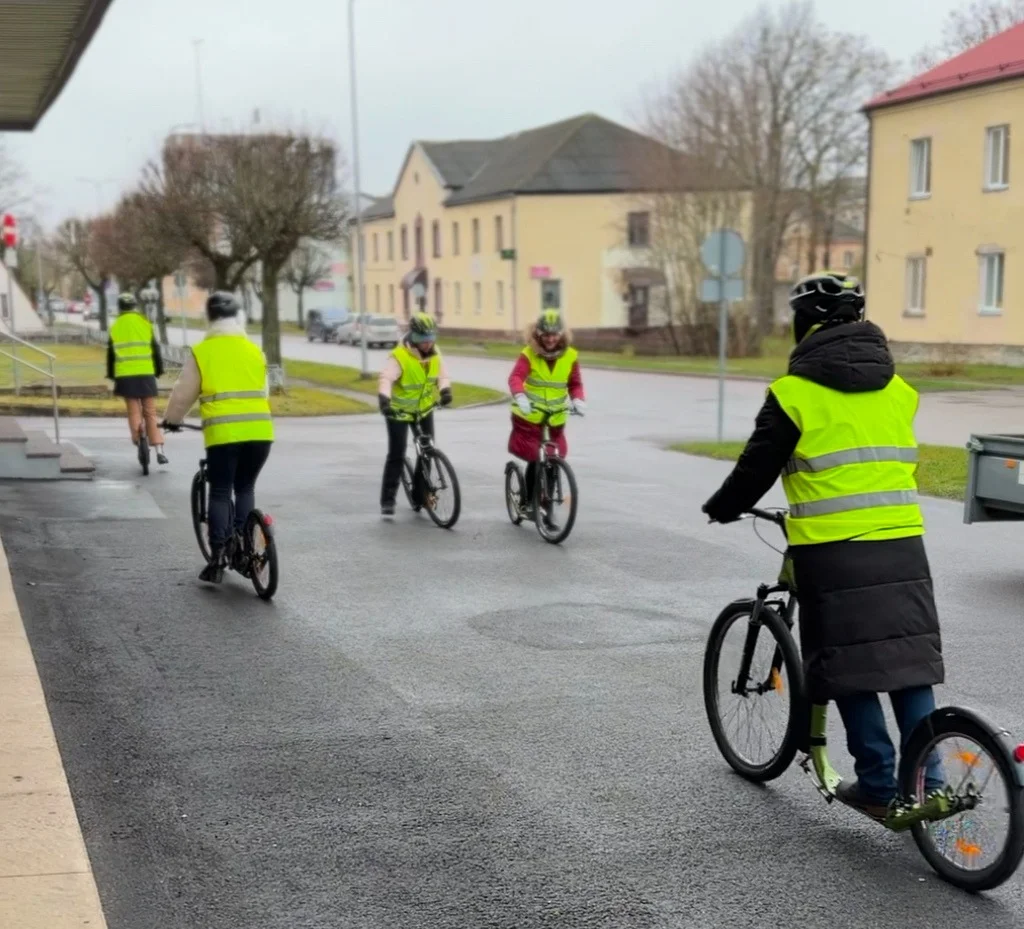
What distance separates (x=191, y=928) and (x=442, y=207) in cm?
7277

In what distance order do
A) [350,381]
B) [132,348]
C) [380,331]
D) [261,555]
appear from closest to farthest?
[261,555] → [132,348] → [350,381] → [380,331]

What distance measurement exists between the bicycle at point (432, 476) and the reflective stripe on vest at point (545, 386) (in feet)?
3.33

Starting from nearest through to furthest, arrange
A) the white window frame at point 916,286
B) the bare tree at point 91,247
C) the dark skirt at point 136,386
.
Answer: the dark skirt at point 136,386
the white window frame at point 916,286
the bare tree at point 91,247

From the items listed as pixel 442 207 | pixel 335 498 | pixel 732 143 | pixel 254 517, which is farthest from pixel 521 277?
pixel 254 517

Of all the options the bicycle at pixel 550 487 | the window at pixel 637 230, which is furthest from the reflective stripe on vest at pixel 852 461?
the window at pixel 637 230

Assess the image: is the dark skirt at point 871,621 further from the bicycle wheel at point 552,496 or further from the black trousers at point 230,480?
the bicycle wheel at point 552,496

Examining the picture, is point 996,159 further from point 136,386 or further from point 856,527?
point 856,527

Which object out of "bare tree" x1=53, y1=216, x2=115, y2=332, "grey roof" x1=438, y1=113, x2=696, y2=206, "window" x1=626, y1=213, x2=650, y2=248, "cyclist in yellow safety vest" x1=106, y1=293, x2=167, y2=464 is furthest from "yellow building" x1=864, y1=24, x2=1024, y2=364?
"bare tree" x1=53, y1=216, x2=115, y2=332

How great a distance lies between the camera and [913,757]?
4312mm

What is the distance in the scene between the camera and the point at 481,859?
14.7 feet

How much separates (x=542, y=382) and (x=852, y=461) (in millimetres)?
6756

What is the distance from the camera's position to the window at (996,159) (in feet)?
121

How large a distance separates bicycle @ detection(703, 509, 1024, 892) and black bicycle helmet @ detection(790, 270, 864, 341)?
72 centimetres

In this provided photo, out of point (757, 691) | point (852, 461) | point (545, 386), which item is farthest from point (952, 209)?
point (852, 461)
